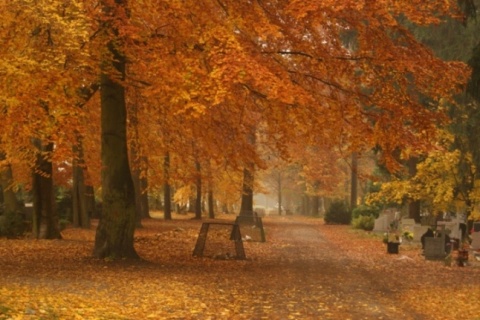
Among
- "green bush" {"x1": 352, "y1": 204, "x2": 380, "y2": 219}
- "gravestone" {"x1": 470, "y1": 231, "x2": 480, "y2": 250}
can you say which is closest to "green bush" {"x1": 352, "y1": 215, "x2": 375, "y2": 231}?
"green bush" {"x1": 352, "y1": 204, "x2": 380, "y2": 219}

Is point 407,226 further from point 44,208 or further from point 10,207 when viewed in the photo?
point 10,207

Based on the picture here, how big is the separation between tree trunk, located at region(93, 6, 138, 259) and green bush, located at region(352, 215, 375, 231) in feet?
81.5

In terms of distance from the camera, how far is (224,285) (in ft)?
43.3

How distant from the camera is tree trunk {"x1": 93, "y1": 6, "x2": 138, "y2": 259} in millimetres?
16203

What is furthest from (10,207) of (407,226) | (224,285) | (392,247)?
(407,226)

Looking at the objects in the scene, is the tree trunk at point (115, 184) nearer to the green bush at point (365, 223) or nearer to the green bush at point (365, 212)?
the green bush at point (365, 223)

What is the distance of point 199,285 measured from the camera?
42.7 feet

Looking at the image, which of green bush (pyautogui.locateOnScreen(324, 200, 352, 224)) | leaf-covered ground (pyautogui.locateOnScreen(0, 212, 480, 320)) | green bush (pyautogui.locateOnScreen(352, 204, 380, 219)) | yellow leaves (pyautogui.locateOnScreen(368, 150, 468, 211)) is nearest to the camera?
leaf-covered ground (pyautogui.locateOnScreen(0, 212, 480, 320))

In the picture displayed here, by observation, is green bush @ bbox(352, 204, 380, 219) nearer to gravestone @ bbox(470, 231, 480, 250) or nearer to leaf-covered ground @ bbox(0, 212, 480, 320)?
gravestone @ bbox(470, 231, 480, 250)

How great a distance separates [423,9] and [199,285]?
26.0ft

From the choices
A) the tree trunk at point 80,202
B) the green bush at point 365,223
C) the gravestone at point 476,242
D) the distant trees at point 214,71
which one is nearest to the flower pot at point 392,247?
the gravestone at point 476,242

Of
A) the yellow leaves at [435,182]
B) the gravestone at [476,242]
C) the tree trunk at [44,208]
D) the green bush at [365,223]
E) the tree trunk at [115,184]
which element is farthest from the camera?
the green bush at [365,223]

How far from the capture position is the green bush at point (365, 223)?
3888cm

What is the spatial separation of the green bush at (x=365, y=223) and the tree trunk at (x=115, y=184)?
978 inches
